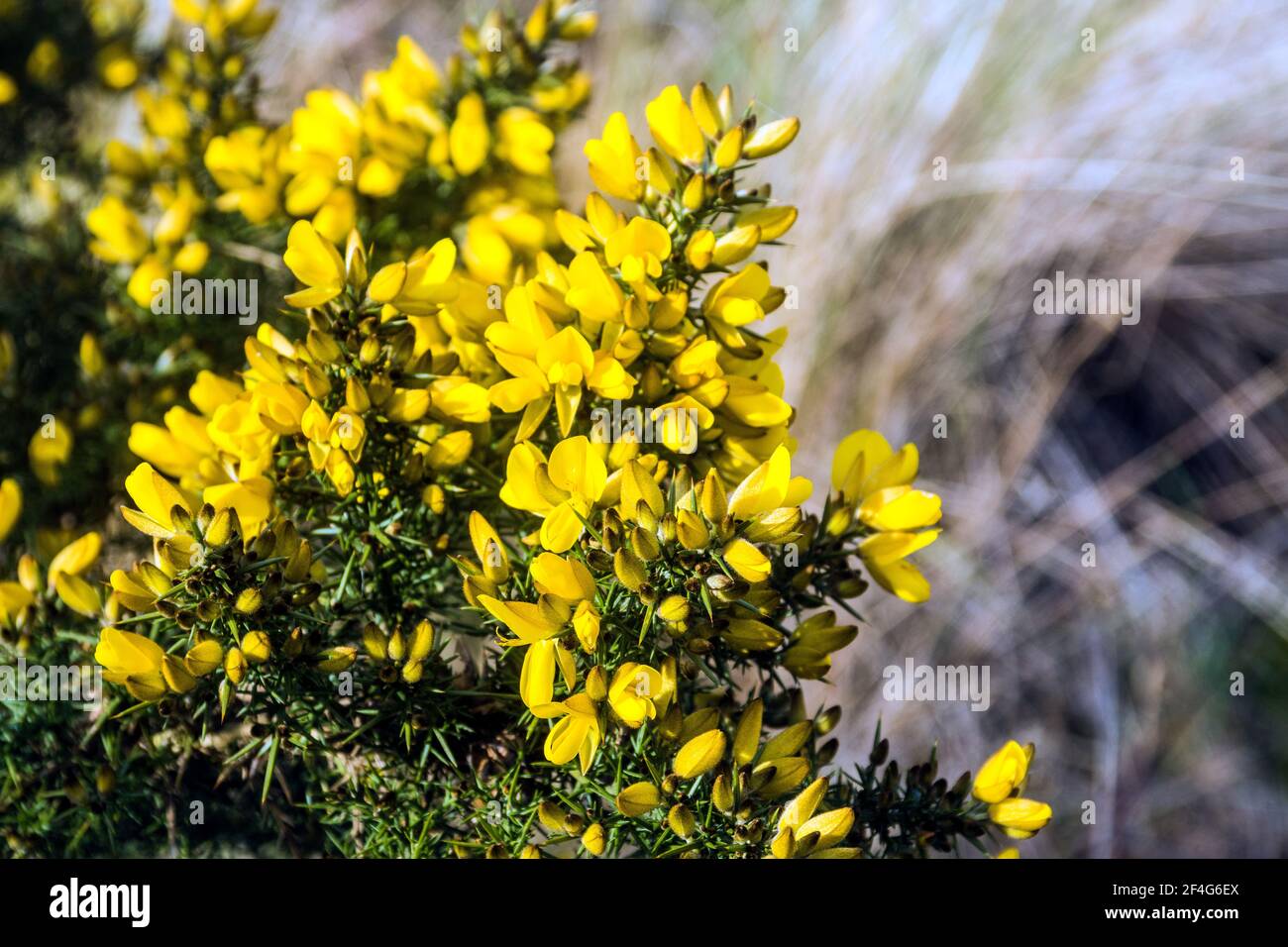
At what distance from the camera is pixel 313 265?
2.76ft

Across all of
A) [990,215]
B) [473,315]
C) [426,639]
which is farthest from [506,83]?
[990,215]

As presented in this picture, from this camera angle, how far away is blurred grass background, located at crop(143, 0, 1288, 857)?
2287mm

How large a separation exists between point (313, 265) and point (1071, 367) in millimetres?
2063

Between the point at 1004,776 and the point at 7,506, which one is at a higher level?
the point at 7,506

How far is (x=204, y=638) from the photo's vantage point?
79 centimetres

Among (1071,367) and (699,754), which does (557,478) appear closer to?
(699,754)

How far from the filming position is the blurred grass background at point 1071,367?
229 centimetres

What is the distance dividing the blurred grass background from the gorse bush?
147cm

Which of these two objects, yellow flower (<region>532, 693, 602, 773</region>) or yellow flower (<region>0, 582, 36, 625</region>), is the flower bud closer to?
yellow flower (<region>532, 693, 602, 773</region>)

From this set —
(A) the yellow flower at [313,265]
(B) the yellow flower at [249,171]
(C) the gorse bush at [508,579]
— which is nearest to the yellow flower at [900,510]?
(C) the gorse bush at [508,579]

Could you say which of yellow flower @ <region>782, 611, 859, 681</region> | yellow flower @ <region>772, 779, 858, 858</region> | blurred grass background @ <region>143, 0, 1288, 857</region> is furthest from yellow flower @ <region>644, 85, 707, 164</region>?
blurred grass background @ <region>143, 0, 1288, 857</region>

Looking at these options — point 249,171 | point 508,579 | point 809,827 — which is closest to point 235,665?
point 508,579

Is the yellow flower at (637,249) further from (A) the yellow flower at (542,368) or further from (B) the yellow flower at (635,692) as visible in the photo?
(B) the yellow flower at (635,692)

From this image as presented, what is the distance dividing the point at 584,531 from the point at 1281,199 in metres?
2.38
